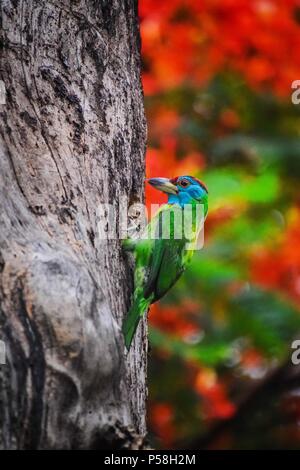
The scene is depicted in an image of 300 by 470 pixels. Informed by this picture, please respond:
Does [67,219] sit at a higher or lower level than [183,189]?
lower

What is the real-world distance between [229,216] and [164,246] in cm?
462

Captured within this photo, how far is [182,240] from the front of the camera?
4.14 meters

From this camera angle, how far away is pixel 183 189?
Result: 435 cm

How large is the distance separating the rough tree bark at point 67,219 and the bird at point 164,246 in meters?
0.09

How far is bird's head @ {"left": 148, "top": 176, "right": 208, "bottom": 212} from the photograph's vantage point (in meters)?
4.32

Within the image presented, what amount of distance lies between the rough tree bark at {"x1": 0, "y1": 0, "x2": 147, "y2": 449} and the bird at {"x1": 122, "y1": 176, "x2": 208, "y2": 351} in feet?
0.28

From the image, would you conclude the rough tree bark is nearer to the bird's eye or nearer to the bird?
the bird

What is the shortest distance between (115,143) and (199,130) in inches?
243

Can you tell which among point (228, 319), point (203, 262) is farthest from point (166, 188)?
point (228, 319)

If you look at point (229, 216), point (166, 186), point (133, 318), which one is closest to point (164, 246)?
point (166, 186)

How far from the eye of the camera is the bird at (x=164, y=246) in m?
3.39

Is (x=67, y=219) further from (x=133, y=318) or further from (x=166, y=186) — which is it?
(x=166, y=186)

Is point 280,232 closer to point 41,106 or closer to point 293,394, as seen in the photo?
point 293,394

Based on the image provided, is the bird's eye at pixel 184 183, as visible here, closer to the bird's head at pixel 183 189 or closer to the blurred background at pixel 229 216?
the bird's head at pixel 183 189
